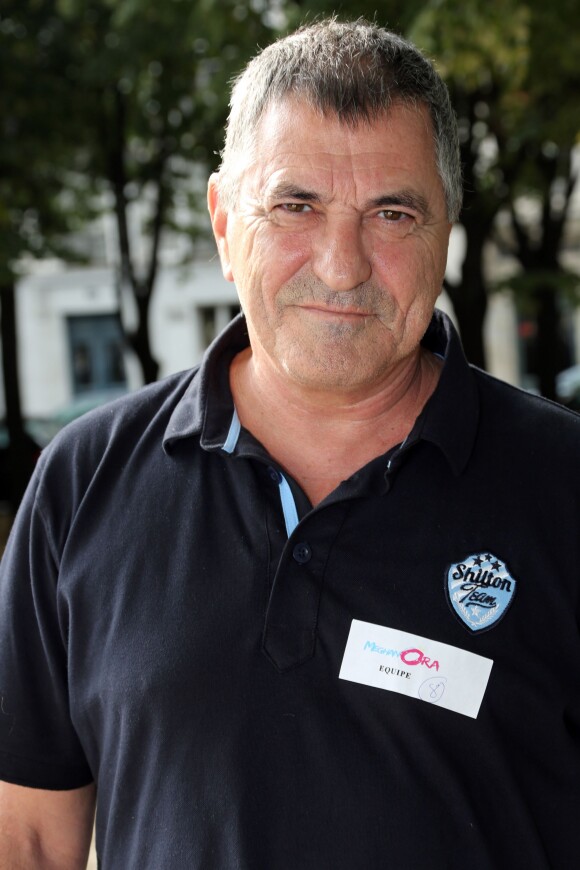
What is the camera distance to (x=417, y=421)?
2.07 m

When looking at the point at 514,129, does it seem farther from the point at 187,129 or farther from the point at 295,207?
the point at 295,207

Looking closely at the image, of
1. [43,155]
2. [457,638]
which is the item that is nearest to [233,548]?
[457,638]

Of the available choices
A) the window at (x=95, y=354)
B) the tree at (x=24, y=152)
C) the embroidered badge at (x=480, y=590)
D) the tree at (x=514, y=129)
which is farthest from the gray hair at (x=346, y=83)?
the window at (x=95, y=354)

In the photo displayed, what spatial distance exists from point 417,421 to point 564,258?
80.6 feet

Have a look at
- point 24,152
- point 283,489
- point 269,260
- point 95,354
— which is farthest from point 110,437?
point 95,354

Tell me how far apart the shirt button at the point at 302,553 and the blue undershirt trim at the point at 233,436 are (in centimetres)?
27

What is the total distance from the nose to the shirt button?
46cm

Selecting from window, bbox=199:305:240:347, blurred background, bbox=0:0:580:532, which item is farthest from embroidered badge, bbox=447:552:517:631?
window, bbox=199:305:240:347

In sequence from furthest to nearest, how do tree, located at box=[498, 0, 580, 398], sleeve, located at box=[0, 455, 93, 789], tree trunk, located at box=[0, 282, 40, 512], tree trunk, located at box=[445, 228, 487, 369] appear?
tree trunk, located at box=[0, 282, 40, 512], tree trunk, located at box=[445, 228, 487, 369], tree, located at box=[498, 0, 580, 398], sleeve, located at box=[0, 455, 93, 789]

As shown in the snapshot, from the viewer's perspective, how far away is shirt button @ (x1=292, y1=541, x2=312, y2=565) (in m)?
1.90

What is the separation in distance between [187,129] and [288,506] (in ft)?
38.1

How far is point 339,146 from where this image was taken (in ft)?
6.39

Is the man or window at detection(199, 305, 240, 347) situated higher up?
the man

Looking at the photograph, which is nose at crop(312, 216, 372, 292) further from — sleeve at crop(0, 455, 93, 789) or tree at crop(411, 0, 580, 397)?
tree at crop(411, 0, 580, 397)
